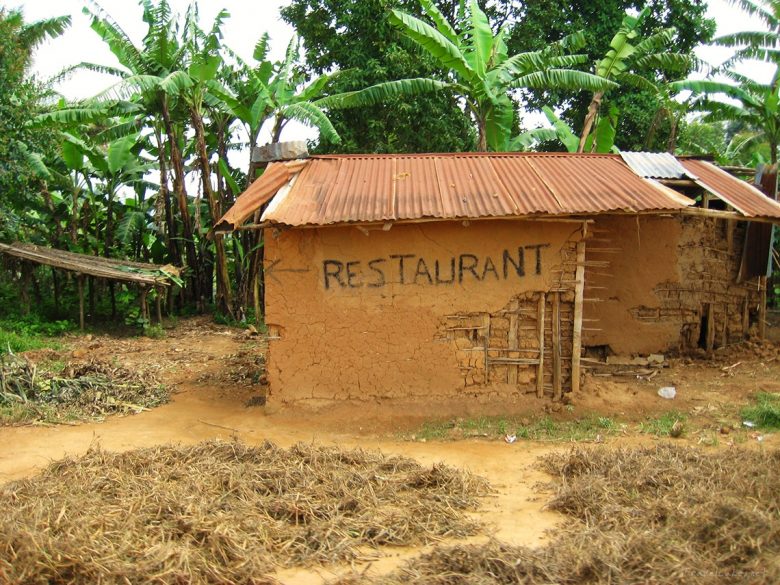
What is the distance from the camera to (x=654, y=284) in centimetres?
977

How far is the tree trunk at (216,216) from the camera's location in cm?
1302

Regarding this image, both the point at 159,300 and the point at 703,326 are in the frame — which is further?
the point at 159,300

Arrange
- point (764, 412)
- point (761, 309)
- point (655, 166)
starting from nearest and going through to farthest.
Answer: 1. point (764, 412)
2. point (655, 166)
3. point (761, 309)

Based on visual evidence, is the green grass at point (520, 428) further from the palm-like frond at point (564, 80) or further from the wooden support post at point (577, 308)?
the palm-like frond at point (564, 80)

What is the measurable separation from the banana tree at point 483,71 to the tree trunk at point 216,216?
2.34 m

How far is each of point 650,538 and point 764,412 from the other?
3729 mm

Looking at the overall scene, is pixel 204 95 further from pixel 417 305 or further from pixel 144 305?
pixel 417 305

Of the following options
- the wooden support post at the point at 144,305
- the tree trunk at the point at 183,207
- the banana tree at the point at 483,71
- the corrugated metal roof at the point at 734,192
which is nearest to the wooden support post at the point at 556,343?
the corrugated metal roof at the point at 734,192

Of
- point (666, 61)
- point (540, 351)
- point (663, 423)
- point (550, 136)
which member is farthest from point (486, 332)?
point (666, 61)

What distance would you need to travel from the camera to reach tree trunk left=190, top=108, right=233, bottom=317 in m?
13.0

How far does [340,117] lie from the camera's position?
47.7 feet

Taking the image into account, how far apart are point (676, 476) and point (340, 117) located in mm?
10878

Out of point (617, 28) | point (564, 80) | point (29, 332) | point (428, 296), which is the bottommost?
point (29, 332)

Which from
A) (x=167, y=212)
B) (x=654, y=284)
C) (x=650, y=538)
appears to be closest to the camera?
(x=650, y=538)
